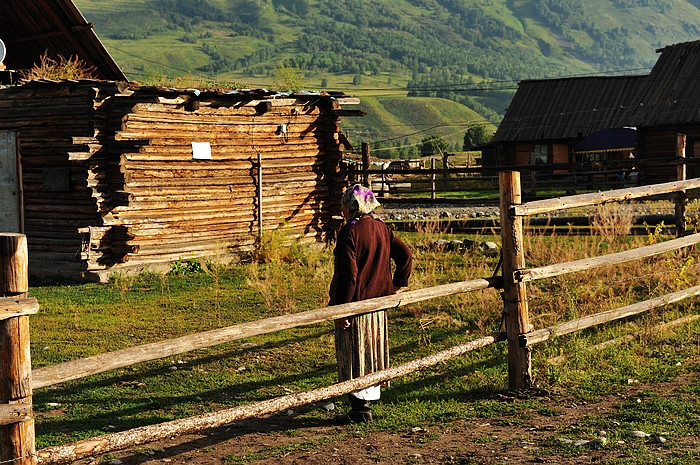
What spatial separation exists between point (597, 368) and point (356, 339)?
2615 mm

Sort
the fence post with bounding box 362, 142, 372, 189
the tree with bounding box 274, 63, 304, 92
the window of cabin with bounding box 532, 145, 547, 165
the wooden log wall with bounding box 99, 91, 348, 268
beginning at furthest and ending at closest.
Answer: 1. the window of cabin with bounding box 532, 145, 547, 165
2. the fence post with bounding box 362, 142, 372, 189
3. the tree with bounding box 274, 63, 304, 92
4. the wooden log wall with bounding box 99, 91, 348, 268

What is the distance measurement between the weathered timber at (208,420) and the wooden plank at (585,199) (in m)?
1.09

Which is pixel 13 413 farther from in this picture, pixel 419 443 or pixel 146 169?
pixel 146 169

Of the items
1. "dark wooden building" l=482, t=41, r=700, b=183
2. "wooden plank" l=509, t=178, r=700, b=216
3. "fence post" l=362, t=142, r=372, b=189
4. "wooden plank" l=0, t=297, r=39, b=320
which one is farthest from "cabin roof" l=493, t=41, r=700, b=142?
"wooden plank" l=0, t=297, r=39, b=320

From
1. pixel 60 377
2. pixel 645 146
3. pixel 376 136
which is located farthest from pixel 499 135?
pixel 376 136

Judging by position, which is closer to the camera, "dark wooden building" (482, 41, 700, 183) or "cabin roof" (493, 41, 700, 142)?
"dark wooden building" (482, 41, 700, 183)

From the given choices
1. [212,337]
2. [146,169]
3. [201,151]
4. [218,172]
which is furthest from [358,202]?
[218,172]

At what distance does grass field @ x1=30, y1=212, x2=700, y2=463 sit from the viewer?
751 centimetres

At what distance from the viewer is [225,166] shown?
56.5 feet

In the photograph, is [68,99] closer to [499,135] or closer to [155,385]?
[155,385]

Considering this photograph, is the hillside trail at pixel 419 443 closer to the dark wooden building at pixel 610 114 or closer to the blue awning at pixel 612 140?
the dark wooden building at pixel 610 114

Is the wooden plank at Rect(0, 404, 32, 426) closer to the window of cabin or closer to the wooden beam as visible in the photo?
the wooden beam

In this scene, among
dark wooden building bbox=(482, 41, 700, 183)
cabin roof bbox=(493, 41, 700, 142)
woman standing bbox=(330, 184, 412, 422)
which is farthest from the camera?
cabin roof bbox=(493, 41, 700, 142)

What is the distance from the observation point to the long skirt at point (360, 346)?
7105 millimetres
